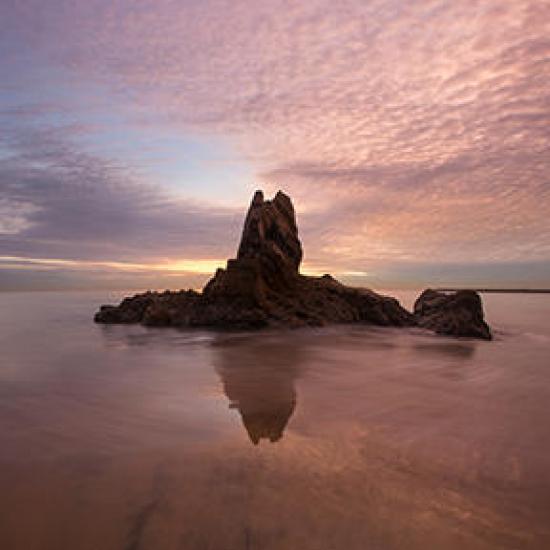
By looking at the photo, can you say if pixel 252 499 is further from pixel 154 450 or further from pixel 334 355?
pixel 334 355

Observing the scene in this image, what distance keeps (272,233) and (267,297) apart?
375cm

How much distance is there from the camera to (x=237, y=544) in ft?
11.0

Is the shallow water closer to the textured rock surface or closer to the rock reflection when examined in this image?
the rock reflection

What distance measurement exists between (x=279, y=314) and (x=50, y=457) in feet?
53.1

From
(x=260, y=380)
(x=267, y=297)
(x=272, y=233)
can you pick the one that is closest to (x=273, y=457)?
(x=260, y=380)

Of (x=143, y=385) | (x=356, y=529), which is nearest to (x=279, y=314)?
(x=143, y=385)

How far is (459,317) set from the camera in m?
19.6

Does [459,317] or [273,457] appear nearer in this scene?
[273,457]

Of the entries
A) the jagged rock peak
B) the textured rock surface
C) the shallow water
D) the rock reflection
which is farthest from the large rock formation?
the shallow water

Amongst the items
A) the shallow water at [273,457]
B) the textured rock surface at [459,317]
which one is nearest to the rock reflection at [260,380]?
the shallow water at [273,457]

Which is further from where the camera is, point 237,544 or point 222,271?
point 222,271

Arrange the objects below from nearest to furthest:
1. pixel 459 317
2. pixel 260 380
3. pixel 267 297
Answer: pixel 260 380
pixel 459 317
pixel 267 297

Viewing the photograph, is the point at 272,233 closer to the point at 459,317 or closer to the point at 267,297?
the point at 267,297

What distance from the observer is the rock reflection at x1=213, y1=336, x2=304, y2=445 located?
21.0 ft
